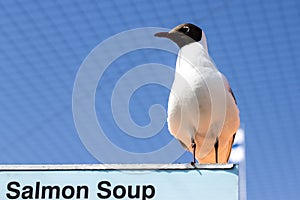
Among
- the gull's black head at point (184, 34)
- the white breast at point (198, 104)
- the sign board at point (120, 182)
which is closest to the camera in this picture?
the sign board at point (120, 182)

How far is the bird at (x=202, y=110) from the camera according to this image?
1.91m

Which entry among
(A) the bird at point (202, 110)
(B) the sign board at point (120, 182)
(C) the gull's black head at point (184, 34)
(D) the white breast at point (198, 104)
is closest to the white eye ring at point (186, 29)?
(C) the gull's black head at point (184, 34)

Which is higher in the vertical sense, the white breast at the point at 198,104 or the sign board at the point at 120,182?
the white breast at the point at 198,104

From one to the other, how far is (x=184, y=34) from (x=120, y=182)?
4.05 ft

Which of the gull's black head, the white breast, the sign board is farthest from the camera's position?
the gull's black head

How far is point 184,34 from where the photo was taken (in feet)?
7.79

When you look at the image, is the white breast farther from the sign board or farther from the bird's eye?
the sign board

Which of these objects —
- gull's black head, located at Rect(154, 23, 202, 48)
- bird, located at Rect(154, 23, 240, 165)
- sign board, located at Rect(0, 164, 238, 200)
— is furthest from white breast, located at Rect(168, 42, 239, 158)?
sign board, located at Rect(0, 164, 238, 200)

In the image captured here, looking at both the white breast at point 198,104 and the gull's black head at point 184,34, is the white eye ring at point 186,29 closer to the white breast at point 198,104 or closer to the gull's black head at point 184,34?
the gull's black head at point 184,34

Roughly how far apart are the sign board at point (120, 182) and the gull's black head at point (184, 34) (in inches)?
44.9

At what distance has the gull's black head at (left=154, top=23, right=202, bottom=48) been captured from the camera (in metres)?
2.34

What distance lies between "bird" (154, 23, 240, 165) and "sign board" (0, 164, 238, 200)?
2.31ft

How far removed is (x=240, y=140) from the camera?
79.1 inches

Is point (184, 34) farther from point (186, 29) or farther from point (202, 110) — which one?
point (202, 110)
